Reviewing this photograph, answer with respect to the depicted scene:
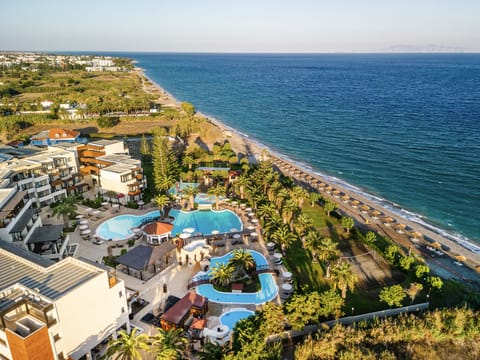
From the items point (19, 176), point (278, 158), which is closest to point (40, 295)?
point (19, 176)

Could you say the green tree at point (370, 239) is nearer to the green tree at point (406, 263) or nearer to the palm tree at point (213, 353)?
the green tree at point (406, 263)

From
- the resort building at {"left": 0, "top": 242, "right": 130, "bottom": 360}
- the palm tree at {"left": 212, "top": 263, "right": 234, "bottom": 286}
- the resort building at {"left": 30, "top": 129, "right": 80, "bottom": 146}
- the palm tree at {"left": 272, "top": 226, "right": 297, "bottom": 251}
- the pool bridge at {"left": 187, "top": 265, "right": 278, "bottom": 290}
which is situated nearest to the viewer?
the resort building at {"left": 0, "top": 242, "right": 130, "bottom": 360}

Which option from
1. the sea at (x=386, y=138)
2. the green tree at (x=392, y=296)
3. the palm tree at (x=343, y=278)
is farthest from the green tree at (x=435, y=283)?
the sea at (x=386, y=138)

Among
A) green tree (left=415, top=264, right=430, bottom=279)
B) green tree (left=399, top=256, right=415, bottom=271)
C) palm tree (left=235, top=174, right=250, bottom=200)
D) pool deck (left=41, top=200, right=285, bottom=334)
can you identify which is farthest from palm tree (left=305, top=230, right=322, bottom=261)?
palm tree (left=235, top=174, right=250, bottom=200)

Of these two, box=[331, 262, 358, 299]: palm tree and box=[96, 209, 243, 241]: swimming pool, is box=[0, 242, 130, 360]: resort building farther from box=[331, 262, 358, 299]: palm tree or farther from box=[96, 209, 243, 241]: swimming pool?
box=[331, 262, 358, 299]: palm tree

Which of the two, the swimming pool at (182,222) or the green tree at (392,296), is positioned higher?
the green tree at (392,296)

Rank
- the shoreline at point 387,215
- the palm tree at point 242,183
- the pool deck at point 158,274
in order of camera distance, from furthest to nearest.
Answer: the palm tree at point 242,183 < the shoreline at point 387,215 < the pool deck at point 158,274
